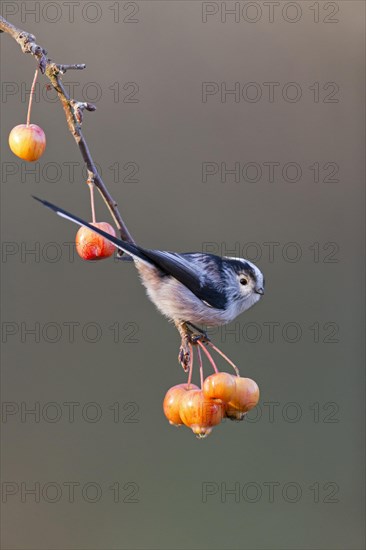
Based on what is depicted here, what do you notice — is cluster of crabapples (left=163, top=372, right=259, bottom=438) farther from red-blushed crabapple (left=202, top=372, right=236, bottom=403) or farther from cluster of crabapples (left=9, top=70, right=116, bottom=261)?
cluster of crabapples (left=9, top=70, right=116, bottom=261)

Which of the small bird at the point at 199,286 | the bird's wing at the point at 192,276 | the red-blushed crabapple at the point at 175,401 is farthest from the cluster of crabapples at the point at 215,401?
the bird's wing at the point at 192,276

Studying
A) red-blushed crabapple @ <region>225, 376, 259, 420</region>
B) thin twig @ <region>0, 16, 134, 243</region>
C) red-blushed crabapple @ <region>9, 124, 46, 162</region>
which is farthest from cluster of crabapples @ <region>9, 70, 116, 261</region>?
red-blushed crabapple @ <region>225, 376, 259, 420</region>

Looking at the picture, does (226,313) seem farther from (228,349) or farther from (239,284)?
(228,349)

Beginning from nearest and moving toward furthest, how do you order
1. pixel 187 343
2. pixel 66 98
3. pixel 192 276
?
pixel 66 98
pixel 187 343
pixel 192 276

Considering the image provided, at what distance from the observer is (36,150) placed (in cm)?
126

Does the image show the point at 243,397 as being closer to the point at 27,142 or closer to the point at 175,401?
the point at 175,401

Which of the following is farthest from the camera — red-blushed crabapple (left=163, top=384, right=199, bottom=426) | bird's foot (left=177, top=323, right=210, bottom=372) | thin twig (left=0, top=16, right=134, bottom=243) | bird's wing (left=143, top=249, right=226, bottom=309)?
bird's wing (left=143, top=249, right=226, bottom=309)

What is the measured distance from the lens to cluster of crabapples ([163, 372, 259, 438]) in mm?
1154

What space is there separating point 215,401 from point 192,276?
462mm

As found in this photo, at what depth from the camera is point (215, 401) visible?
118cm

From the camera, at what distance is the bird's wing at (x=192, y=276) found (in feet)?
5.02

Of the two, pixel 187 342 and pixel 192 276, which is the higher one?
pixel 192 276

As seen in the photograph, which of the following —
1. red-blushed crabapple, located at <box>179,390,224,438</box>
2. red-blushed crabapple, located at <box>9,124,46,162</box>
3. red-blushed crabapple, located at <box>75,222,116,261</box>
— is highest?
red-blushed crabapple, located at <box>9,124,46,162</box>

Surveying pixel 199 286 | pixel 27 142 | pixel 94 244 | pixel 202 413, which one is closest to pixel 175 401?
pixel 202 413
